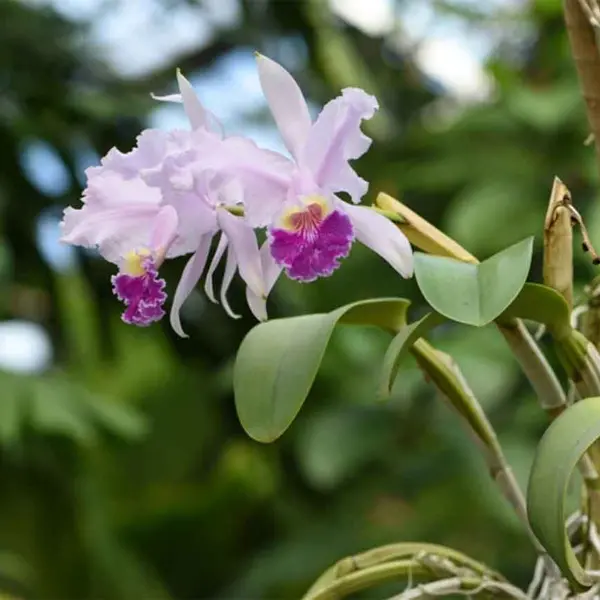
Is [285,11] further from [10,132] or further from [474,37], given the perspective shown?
[10,132]

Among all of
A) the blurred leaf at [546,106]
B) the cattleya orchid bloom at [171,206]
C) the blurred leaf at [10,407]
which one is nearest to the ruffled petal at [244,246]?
the cattleya orchid bloom at [171,206]

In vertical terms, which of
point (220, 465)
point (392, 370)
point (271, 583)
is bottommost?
point (271, 583)

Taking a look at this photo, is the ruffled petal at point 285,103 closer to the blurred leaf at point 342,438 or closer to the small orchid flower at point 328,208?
the small orchid flower at point 328,208

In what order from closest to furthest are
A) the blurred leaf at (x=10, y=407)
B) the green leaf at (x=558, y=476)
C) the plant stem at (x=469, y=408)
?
the green leaf at (x=558, y=476) < the plant stem at (x=469, y=408) < the blurred leaf at (x=10, y=407)

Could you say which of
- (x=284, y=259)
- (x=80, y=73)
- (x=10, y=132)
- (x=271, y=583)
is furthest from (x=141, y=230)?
(x=80, y=73)

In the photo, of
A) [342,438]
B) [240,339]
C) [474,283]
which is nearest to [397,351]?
[474,283]

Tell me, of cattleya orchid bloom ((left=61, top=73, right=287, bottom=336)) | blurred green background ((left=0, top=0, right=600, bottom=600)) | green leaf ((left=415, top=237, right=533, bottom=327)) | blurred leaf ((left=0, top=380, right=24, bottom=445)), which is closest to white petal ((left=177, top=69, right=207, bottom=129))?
cattleya orchid bloom ((left=61, top=73, right=287, bottom=336))

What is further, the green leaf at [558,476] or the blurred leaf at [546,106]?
the blurred leaf at [546,106]
